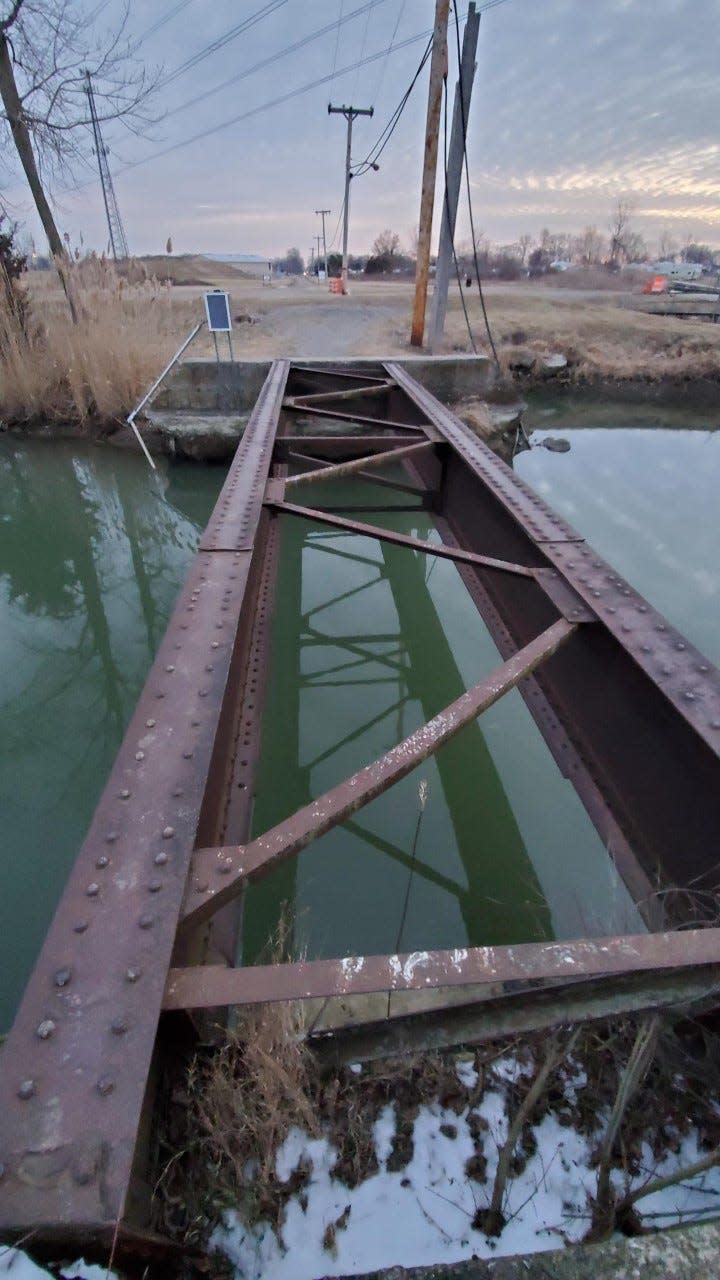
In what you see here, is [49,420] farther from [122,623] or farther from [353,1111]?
[353,1111]

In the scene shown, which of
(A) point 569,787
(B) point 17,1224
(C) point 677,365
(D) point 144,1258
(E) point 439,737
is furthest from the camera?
(C) point 677,365

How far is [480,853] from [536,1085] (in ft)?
6.07

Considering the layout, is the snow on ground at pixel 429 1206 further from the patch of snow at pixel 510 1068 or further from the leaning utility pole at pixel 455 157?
the leaning utility pole at pixel 455 157

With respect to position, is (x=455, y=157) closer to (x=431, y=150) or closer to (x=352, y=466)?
(x=431, y=150)

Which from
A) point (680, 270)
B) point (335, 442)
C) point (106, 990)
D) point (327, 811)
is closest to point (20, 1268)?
point (106, 990)

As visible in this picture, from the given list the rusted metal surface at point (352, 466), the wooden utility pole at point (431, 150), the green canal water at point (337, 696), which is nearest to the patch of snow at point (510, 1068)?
the green canal water at point (337, 696)

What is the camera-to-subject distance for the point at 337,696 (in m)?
4.23

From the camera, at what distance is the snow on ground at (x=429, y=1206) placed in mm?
1216

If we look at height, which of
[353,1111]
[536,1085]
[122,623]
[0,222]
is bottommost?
[122,623]

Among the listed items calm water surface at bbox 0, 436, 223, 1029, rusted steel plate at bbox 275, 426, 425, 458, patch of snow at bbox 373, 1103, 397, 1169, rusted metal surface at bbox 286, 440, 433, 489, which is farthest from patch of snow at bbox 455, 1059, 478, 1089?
rusted steel plate at bbox 275, 426, 425, 458

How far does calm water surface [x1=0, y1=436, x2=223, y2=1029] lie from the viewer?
9.93 feet

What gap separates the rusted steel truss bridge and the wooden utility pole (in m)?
9.68

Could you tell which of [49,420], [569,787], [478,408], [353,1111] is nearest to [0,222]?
[49,420]

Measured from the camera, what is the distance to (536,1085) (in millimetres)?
1252
